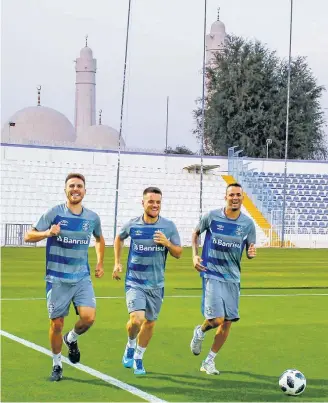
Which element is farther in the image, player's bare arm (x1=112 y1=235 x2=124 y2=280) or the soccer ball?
player's bare arm (x1=112 y1=235 x2=124 y2=280)

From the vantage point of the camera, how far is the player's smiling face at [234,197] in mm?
10242

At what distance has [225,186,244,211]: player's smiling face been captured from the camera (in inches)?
403

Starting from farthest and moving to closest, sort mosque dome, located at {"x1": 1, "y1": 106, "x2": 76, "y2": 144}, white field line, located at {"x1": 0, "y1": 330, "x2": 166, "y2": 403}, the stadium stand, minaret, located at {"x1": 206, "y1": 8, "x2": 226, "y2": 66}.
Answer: minaret, located at {"x1": 206, "y1": 8, "x2": 226, "y2": 66} < mosque dome, located at {"x1": 1, "y1": 106, "x2": 76, "y2": 144} < the stadium stand < white field line, located at {"x1": 0, "y1": 330, "x2": 166, "y2": 403}

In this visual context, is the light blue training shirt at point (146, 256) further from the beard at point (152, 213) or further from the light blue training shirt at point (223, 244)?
the light blue training shirt at point (223, 244)

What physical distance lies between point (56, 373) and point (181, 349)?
106 inches

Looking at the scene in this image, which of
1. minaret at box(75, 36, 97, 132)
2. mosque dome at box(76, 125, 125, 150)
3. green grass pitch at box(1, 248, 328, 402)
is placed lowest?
green grass pitch at box(1, 248, 328, 402)

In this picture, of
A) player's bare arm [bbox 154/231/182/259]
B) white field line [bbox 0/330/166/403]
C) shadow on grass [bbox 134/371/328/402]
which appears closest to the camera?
white field line [bbox 0/330/166/403]

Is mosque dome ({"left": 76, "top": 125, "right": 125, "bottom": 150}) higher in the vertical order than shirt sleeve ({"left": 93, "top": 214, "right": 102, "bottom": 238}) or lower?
higher

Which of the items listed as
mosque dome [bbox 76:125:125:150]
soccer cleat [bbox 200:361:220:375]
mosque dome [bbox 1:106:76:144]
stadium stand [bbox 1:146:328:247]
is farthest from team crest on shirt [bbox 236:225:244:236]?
mosque dome [bbox 76:125:125:150]

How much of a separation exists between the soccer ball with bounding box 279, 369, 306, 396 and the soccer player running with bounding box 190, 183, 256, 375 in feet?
4.01

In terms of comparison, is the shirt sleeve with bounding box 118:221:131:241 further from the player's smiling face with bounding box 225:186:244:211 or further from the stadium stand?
the stadium stand

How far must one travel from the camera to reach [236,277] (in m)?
10.4

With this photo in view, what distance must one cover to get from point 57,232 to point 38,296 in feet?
33.4

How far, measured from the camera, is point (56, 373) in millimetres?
9508
